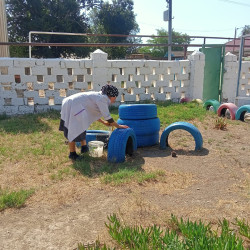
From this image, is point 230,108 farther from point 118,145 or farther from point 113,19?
point 113,19

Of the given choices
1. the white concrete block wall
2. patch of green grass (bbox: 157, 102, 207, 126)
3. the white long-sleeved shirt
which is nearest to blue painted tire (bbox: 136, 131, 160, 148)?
the white long-sleeved shirt

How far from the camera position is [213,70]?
1007 cm

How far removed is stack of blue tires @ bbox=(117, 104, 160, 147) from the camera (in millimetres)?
5188

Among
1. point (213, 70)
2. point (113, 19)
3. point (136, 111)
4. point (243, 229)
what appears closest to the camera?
point (243, 229)

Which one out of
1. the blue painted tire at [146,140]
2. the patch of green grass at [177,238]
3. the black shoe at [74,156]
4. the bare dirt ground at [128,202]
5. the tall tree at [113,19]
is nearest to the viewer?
the patch of green grass at [177,238]

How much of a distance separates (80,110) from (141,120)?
132cm

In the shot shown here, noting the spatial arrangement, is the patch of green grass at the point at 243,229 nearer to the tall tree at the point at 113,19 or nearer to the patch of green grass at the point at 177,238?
the patch of green grass at the point at 177,238

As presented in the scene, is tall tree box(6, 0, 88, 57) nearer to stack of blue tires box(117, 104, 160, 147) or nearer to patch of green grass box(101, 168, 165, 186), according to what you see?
stack of blue tires box(117, 104, 160, 147)

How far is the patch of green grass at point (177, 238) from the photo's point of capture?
2.18 meters

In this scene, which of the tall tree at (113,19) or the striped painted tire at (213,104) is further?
the tall tree at (113,19)

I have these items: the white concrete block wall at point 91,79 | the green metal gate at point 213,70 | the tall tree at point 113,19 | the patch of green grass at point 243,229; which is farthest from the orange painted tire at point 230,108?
the tall tree at point 113,19

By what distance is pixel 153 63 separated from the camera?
29.5 feet

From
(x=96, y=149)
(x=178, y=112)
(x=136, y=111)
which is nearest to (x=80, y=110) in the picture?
(x=96, y=149)

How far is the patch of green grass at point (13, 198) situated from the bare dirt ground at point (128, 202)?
0.21 feet
